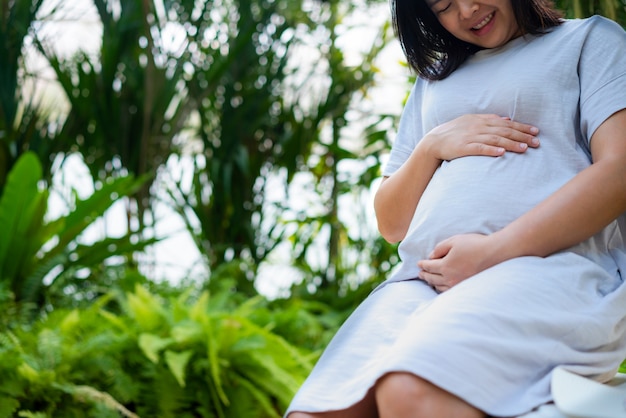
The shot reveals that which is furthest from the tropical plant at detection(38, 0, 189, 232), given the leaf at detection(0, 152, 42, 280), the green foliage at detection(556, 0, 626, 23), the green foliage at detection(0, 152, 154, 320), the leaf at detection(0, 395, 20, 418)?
the green foliage at detection(556, 0, 626, 23)

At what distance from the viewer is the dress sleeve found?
3.68ft

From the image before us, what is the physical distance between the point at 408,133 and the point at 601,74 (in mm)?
374

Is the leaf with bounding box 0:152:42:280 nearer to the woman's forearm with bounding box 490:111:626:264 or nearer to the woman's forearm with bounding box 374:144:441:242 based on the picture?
the woman's forearm with bounding box 374:144:441:242

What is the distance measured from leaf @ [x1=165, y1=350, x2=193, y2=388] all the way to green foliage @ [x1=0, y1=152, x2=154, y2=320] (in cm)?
83

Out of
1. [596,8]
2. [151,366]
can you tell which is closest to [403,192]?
[596,8]

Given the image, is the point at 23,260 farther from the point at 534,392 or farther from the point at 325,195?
the point at 534,392

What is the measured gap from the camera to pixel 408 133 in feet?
4.69

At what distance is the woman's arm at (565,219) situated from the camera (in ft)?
3.51

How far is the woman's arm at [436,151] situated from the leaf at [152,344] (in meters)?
1.33

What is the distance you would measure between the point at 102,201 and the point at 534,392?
2664 mm

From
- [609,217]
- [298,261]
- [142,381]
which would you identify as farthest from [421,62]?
[298,261]

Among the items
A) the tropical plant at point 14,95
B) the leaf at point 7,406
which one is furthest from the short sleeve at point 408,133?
the tropical plant at point 14,95

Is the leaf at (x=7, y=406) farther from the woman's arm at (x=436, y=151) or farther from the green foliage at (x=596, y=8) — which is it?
the green foliage at (x=596, y=8)

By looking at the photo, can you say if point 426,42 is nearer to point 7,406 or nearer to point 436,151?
point 436,151
